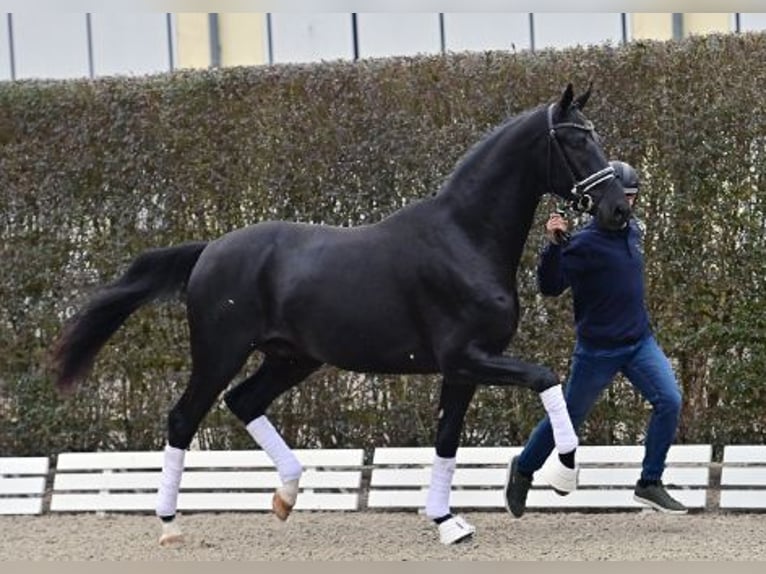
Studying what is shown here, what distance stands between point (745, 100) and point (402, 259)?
2.62 m

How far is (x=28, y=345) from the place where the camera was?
859 centimetres

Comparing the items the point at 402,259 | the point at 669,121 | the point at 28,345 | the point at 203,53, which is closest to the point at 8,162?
the point at 28,345

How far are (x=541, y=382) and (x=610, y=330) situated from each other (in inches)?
25.6

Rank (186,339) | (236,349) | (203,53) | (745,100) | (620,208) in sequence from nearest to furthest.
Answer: (620,208)
(236,349)
(745,100)
(186,339)
(203,53)

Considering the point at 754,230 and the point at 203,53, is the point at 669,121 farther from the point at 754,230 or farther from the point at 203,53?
the point at 203,53

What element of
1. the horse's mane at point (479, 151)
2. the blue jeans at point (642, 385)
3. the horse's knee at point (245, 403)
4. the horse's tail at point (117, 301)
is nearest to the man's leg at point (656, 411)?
the blue jeans at point (642, 385)

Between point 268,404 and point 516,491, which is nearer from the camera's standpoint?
point 516,491

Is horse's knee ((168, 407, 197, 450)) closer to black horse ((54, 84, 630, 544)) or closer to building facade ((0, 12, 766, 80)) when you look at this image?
black horse ((54, 84, 630, 544))

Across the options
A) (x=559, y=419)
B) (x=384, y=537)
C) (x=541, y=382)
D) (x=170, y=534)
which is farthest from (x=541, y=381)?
(x=170, y=534)

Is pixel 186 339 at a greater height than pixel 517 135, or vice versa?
pixel 517 135

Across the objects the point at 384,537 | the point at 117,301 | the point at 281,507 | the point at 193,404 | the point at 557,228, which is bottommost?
the point at 384,537

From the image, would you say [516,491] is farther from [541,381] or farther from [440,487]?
[541,381]

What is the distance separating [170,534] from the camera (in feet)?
21.7

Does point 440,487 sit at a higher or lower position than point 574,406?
lower
